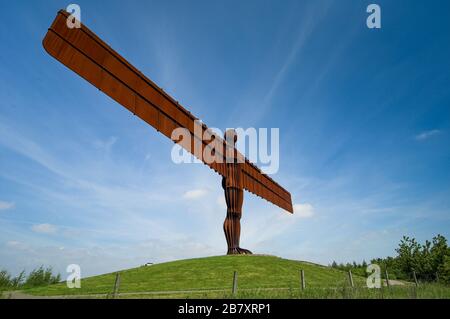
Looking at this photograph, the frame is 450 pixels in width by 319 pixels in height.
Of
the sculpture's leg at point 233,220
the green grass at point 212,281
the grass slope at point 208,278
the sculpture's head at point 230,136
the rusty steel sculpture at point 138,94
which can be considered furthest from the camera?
the sculpture's head at point 230,136

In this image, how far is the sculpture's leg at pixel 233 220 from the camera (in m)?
22.4

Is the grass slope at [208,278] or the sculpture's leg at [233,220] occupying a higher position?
the sculpture's leg at [233,220]

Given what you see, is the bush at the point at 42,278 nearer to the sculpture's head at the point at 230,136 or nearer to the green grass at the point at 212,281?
the green grass at the point at 212,281

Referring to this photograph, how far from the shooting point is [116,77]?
48.4ft

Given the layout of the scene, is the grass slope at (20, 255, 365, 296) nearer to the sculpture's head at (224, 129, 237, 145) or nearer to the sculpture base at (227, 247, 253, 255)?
the sculpture base at (227, 247, 253, 255)

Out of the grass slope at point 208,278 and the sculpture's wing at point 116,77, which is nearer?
the sculpture's wing at point 116,77

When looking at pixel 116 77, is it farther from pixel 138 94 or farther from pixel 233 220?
pixel 233 220

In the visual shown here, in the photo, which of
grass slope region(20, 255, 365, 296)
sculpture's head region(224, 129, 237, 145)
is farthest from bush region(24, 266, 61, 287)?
sculpture's head region(224, 129, 237, 145)

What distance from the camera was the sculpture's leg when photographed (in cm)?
2241

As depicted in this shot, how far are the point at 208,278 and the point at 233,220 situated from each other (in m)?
5.92

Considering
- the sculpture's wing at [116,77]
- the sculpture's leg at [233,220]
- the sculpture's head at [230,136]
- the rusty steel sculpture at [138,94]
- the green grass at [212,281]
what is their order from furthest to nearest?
the sculpture's head at [230,136] → the sculpture's leg at [233,220] → the green grass at [212,281] → the rusty steel sculpture at [138,94] → the sculpture's wing at [116,77]

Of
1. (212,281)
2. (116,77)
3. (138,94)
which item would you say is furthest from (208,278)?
(116,77)

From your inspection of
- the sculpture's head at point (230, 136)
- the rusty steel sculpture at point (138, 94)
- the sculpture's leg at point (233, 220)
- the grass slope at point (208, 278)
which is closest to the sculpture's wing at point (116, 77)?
the rusty steel sculpture at point (138, 94)
